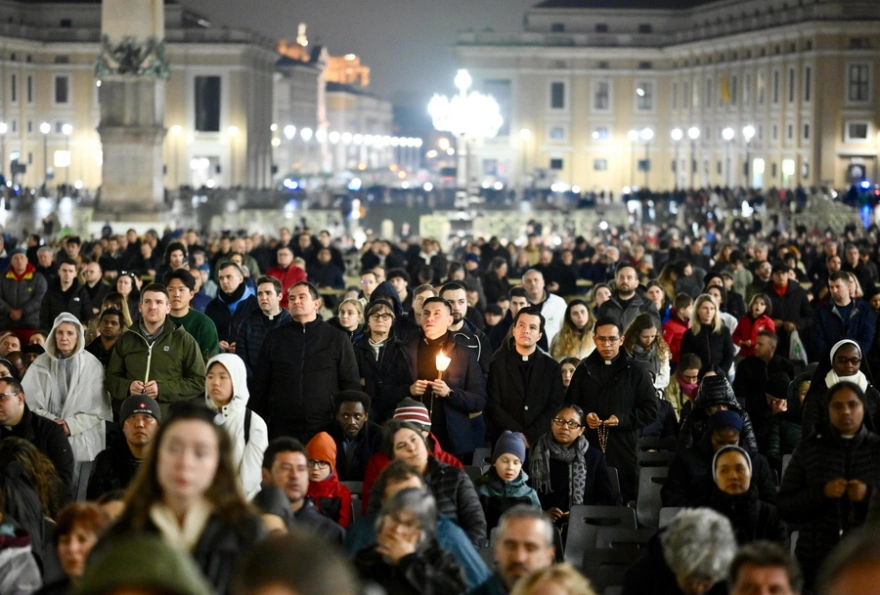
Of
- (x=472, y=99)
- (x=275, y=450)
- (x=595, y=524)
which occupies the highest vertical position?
(x=472, y=99)

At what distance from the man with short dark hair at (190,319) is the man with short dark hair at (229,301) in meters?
1.41

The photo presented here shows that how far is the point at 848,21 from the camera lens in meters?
74.6

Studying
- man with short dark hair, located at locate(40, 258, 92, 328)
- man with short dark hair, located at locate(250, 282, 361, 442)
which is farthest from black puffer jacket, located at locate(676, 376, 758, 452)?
man with short dark hair, located at locate(40, 258, 92, 328)

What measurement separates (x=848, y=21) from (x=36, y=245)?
58.1m

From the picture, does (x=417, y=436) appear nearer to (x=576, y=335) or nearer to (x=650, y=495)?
(x=650, y=495)

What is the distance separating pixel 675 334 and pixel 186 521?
957cm

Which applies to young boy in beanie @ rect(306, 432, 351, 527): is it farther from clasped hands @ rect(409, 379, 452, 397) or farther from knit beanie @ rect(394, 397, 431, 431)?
clasped hands @ rect(409, 379, 452, 397)

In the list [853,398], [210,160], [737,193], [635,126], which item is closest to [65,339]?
[853,398]

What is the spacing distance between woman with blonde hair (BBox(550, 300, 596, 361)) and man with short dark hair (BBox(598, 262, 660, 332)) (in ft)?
3.40

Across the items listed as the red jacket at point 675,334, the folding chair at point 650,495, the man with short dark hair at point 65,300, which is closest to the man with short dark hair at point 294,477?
the folding chair at point 650,495

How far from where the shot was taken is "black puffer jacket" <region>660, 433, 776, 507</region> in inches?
345

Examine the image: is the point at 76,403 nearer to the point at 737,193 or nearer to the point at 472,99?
the point at 472,99

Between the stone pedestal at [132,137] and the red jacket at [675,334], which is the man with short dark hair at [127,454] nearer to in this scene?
the red jacket at [675,334]

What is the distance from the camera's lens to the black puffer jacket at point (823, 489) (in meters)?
8.16
